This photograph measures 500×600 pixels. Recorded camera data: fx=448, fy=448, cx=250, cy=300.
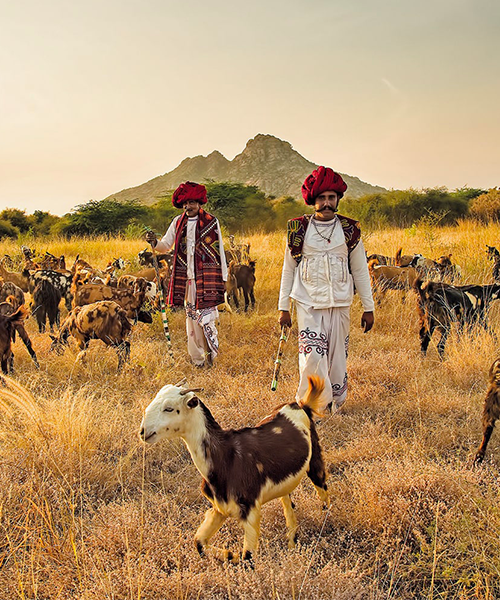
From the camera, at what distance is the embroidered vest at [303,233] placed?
4.05m

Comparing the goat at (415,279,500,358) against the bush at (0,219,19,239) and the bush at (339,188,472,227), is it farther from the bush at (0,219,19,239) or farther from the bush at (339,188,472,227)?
the bush at (0,219,19,239)

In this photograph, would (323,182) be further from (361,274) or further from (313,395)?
(313,395)

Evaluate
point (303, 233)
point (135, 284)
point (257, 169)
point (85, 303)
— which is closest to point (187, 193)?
point (135, 284)

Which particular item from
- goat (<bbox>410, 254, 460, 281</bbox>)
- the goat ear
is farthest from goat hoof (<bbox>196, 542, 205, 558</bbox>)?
goat (<bbox>410, 254, 460, 281</bbox>)

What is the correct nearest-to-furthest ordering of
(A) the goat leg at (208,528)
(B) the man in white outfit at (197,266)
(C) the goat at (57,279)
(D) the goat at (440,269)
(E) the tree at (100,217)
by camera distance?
(A) the goat leg at (208,528)
(B) the man in white outfit at (197,266)
(C) the goat at (57,279)
(D) the goat at (440,269)
(E) the tree at (100,217)

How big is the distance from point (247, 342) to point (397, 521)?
4.30m

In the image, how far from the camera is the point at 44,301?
302 inches

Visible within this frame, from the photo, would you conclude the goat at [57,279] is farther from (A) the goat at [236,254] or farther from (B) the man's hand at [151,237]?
(A) the goat at [236,254]

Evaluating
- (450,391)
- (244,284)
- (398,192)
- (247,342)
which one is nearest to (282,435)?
(450,391)

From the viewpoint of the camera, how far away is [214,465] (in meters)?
2.31

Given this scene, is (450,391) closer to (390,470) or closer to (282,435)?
(390,470)

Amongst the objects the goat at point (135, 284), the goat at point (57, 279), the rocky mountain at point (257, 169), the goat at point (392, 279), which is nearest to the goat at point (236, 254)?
the goat at point (392, 279)

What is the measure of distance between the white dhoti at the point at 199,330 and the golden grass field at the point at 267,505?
28 cm

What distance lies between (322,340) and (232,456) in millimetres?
2038
